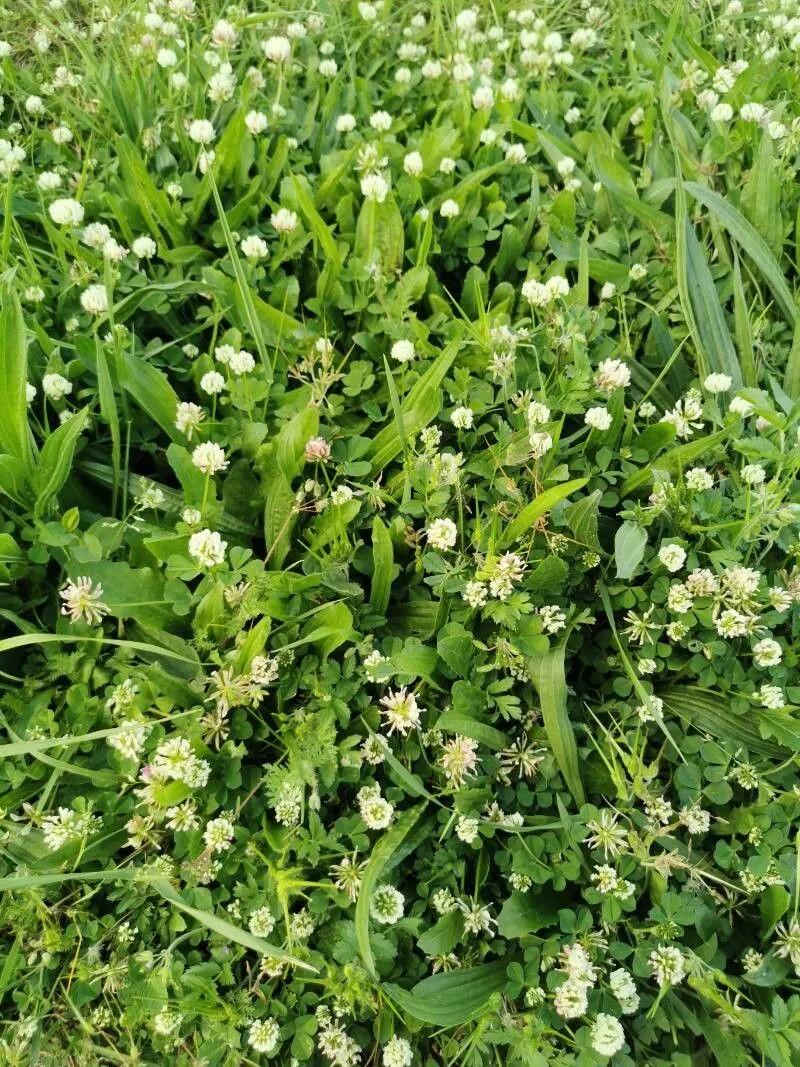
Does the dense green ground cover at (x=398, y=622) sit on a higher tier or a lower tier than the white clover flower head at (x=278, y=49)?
lower

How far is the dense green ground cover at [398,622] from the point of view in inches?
67.8

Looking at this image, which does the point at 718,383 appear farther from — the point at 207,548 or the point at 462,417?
the point at 207,548

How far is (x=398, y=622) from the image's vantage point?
6.85 feet

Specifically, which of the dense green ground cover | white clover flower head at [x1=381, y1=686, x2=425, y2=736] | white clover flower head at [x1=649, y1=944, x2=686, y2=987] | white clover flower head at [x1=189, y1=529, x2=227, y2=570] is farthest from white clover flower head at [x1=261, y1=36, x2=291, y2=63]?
white clover flower head at [x1=649, y1=944, x2=686, y2=987]

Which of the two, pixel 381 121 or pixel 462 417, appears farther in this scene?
pixel 381 121

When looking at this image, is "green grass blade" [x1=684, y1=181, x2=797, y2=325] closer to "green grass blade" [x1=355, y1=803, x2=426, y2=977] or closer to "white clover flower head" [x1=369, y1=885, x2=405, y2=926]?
"green grass blade" [x1=355, y1=803, x2=426, y2=977]

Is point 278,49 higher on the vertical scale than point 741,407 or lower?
higher

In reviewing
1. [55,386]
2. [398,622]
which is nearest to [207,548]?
[398,622]

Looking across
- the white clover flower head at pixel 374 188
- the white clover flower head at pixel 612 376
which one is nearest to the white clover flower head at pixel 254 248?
the white clover flower head at pixel 374 188

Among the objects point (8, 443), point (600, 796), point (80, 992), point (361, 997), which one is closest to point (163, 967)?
point (80, 992)

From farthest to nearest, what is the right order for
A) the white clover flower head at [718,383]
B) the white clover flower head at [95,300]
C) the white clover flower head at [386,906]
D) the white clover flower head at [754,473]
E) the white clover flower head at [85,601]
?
1. the white clover flower head at [95,300]
2. the white clover flower head at [718,383]
3. the white clover flower head at [754,473]
4. the white clover flower head at [85,601]
5. the white clover flower head at [386,906]

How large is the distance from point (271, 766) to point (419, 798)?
353mm

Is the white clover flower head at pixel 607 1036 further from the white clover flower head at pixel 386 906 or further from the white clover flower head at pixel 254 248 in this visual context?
the white clover flower head at pixel 254 248

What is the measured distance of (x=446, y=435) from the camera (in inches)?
88.4
